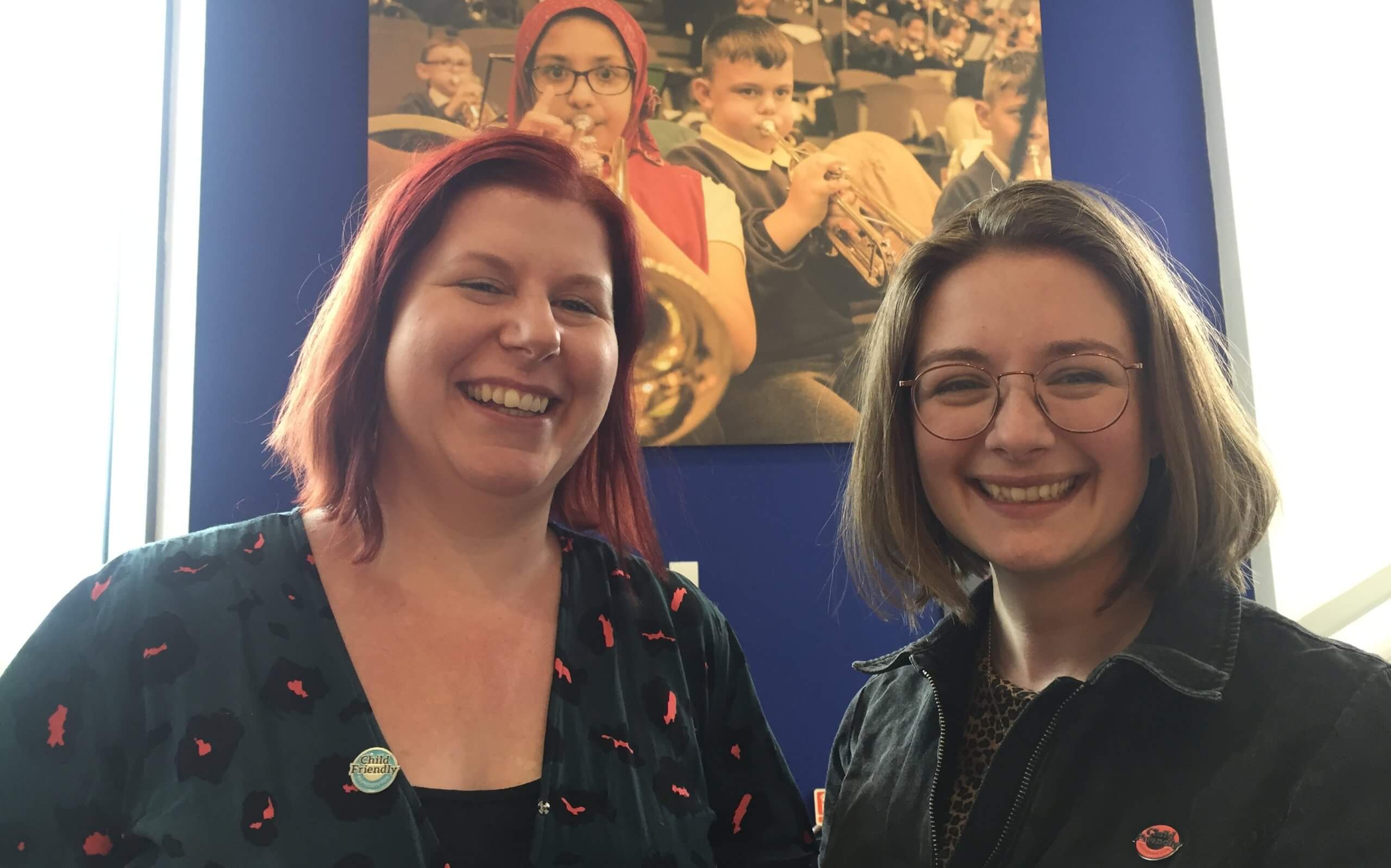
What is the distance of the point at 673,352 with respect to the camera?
2369 mm

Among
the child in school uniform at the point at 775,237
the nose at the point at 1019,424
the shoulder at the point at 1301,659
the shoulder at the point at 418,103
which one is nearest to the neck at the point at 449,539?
the nose at the point at 1019,424

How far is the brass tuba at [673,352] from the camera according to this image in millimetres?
2352

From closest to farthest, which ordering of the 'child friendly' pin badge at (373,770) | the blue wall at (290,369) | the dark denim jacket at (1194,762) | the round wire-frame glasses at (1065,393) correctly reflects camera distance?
the dark denim jacket at (1194,762) < the 'child friendly' pin badge at (373,770) < the round wire-frame glasses at (1065,393) < the blue wall at (290,369)

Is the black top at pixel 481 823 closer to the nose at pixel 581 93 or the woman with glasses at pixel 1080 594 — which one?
the woman with glasses at pixel 1080 594

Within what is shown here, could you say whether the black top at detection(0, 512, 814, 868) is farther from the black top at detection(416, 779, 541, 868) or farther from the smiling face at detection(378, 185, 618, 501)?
the smiling face at detection(378, 185, 618, 501)

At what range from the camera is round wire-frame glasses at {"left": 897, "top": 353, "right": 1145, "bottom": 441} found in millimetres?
1131

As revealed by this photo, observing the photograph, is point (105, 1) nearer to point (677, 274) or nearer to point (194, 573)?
point (677, 274)

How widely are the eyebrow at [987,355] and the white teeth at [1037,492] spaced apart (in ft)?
0.52

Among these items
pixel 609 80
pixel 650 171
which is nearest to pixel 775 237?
pixel 650 171

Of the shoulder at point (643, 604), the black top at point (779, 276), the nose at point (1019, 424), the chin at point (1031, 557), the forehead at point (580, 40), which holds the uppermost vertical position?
the forehead at point (580, 40)

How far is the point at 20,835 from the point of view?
96cm

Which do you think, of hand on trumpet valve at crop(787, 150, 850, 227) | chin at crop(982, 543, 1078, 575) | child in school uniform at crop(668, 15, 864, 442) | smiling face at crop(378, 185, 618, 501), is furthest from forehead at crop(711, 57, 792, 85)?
chin at crop(982, 543, 1078, 575)

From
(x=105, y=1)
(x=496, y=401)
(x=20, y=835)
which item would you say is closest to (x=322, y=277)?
(x=105, y=1)

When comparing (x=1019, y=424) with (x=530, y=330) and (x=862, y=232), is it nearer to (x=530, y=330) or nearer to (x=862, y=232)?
(x=530, y=330)
